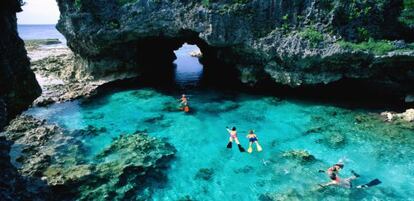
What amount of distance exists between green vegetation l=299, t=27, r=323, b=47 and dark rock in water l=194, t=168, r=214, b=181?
14256mm

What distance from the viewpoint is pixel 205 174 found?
18844 millimetres

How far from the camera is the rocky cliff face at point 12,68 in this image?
15938 millimetres

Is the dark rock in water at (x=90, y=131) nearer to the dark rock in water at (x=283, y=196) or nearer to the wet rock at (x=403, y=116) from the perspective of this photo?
the dark rock in water at (x=283, y=196)

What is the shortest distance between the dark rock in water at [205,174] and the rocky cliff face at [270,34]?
535 inches

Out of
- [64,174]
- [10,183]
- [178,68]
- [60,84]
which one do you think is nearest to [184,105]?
[64,174]

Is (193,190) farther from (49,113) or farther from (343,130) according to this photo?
(49,113)

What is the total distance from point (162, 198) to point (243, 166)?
552 centimetres

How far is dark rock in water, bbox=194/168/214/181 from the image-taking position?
60.7ft

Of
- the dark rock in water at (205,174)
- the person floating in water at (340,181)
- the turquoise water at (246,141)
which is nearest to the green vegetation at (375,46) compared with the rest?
the turquoise water at (246,141)

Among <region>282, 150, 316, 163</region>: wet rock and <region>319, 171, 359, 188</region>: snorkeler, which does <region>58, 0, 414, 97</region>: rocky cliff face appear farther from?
<region>319, 171, 359, 188</region>: snorkeler

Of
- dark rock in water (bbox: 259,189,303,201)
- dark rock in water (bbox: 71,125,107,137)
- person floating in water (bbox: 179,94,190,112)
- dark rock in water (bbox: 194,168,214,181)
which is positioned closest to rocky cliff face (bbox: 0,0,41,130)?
dark rock in water (bbox: 71,125,107,137)

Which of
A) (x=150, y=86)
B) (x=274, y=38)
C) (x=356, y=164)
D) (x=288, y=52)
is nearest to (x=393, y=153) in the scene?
(x=356, y=164)

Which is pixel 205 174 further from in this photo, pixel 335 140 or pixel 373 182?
pixel 335 140

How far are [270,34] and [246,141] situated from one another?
35.6 feet
